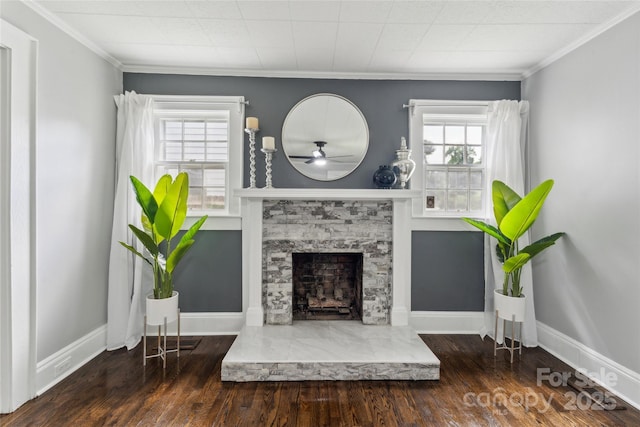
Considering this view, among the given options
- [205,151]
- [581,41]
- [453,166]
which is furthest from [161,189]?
[581,41]

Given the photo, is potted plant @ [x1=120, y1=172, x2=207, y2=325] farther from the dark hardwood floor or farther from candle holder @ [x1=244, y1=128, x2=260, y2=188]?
candle holder @ [x1=244, y1=128, x2=260, y2=188]

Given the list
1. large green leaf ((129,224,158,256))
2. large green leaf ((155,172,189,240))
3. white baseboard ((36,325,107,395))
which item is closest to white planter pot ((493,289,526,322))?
large green leaf ((155,172,189,240))

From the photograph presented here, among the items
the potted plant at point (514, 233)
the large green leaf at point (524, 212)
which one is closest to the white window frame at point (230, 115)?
the potted plant at point (514, 233)

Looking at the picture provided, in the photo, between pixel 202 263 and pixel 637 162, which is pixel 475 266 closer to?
pixel 637 162

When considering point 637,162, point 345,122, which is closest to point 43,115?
point 345,122

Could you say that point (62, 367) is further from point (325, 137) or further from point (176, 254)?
point (325, 137)

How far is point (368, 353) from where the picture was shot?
2.74 metres

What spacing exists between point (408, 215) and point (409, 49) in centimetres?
154

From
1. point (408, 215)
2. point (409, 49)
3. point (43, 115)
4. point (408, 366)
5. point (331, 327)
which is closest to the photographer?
point (43, 115)

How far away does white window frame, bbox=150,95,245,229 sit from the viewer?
341 cm

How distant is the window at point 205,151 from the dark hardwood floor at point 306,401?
1.57 meters

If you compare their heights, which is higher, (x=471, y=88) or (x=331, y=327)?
(x=471, y=88)

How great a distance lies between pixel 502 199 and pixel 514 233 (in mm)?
338

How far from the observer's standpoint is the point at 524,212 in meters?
2.74
